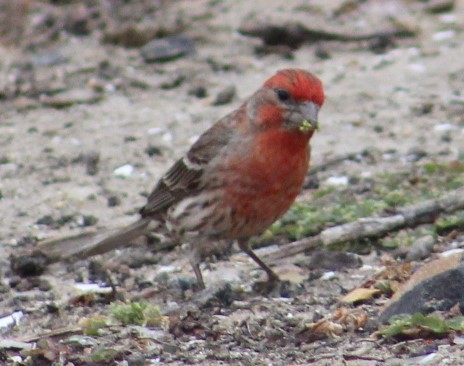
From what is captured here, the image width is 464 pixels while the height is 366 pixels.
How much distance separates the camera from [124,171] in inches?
390

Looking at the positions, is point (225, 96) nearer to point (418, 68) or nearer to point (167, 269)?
point (418, 68)

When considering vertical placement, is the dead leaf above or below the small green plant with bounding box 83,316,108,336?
below

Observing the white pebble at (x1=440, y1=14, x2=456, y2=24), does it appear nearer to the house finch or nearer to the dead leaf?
the house finch

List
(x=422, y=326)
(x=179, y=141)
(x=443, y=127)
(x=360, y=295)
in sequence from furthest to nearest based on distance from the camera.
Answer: (x=179, y=141)
(x=443, y=127)
(x=360, y=295)
(x=422, y=326)

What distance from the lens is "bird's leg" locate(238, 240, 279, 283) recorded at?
732 cm

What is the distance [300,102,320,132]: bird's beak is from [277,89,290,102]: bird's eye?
13 cm

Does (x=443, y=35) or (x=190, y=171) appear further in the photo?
(x=443, y=35)

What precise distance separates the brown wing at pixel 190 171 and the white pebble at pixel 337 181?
4.73ft

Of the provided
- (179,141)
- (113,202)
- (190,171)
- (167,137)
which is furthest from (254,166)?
(167,137)

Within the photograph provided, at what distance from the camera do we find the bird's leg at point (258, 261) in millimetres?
7319

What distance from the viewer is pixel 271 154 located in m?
7.42

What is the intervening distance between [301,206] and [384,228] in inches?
38.2

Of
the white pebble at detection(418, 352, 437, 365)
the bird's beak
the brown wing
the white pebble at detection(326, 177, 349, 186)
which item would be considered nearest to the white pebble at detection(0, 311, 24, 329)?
the brown wing

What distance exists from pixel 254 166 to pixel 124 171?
104 inches
